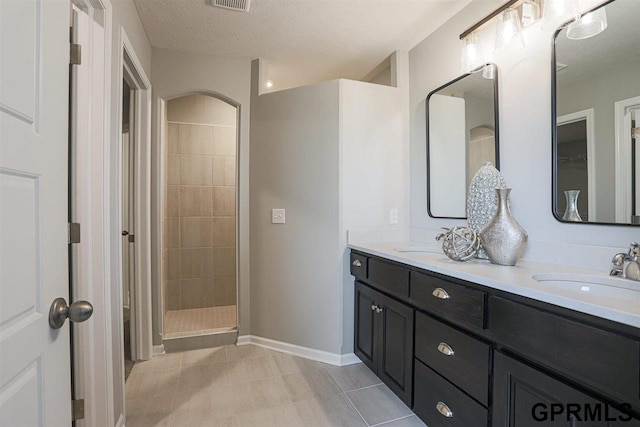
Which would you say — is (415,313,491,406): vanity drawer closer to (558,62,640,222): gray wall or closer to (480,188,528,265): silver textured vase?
(480,188,528,265): silver textured vase

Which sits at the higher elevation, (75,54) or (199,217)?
(75,54)

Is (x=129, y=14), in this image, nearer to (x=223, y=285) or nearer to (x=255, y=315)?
(x=255, y=315)

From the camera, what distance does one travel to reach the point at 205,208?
3680mm

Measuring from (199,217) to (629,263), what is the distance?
351cm

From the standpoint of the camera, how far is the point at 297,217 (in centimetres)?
258

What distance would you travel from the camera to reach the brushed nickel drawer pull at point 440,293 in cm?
147

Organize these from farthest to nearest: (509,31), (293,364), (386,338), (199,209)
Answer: (199,209) < (293,364) < (386,338) < (509,31)

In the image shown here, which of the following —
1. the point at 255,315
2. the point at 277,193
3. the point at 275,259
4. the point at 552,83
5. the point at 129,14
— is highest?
the point at 129,14

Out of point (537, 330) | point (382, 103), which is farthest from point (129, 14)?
point (537, 330)

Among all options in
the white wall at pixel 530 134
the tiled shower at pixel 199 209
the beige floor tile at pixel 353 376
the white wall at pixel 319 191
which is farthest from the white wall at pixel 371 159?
the tiled shower at pixel 199 209

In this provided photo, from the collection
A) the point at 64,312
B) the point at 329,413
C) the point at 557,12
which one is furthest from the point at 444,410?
the point at 557,12

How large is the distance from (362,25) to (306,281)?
76.1 inches

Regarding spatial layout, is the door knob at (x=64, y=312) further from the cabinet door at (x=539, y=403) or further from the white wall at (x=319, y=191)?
the white wall at (x=319, y=191)

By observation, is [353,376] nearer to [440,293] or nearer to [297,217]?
[440,293]
